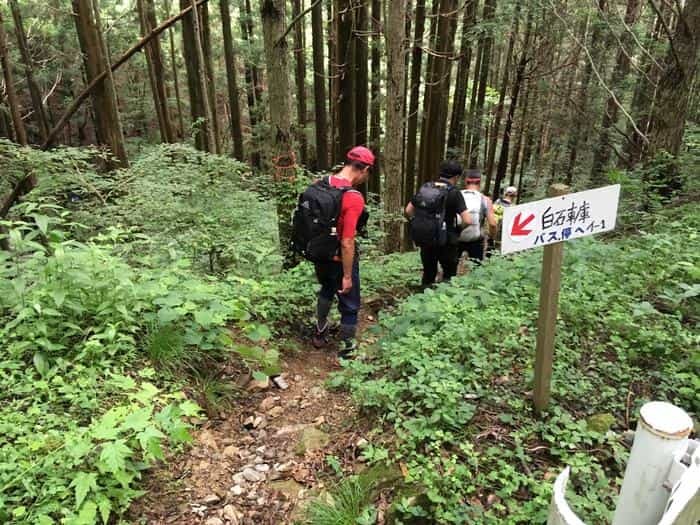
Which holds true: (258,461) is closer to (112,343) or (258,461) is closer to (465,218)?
(112,343)

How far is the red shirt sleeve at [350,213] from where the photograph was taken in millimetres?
4074

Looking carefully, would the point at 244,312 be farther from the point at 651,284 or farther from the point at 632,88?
the point at 632,88

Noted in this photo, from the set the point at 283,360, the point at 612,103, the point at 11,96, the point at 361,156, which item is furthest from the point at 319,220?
the point at 612,103

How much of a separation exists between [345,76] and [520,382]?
11.0 m

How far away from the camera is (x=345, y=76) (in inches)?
487

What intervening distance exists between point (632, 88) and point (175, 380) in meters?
15.0

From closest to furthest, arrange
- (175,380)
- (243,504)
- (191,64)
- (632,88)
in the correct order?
(243,504) → (175,380) → (632,88) → (191,64)

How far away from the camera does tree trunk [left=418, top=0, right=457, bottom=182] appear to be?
39.7ft

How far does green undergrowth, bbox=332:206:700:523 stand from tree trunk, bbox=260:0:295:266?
244cm

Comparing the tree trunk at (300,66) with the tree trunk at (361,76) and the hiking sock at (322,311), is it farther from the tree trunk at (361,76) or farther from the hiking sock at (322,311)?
the hiking sock at (322,311)

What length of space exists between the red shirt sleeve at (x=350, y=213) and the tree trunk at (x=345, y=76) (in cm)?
891

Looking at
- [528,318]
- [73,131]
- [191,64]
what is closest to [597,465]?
[528,318]

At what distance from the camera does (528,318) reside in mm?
3922

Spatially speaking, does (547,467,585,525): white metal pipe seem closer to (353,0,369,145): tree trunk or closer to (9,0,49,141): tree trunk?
(353,0,369,145): tree trunk
